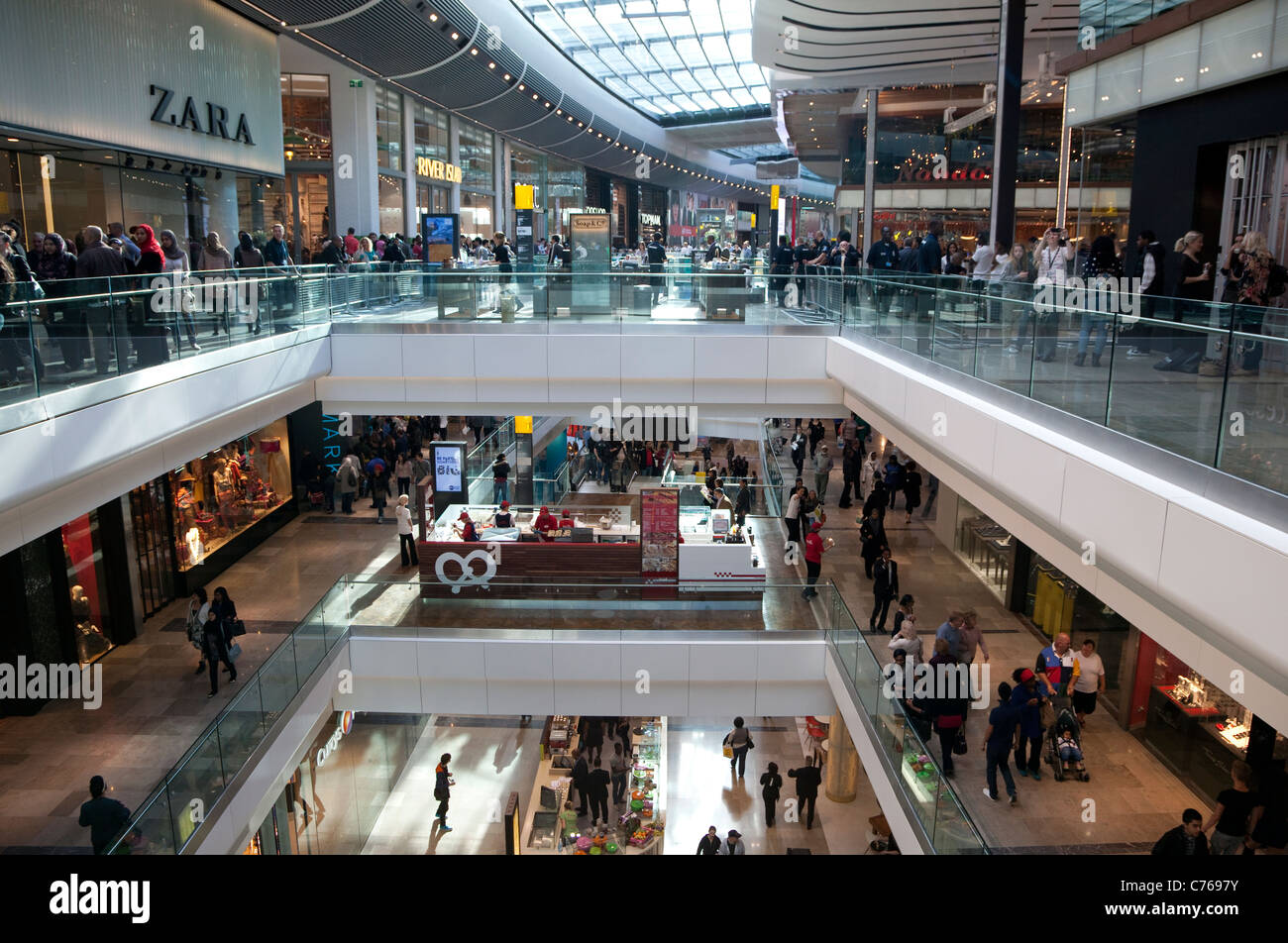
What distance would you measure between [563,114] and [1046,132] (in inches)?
684

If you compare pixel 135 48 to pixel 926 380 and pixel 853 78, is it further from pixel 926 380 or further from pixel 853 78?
pixel 853 78

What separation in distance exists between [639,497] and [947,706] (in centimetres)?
763

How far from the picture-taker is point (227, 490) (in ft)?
55.6

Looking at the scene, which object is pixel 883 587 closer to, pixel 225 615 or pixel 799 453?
pixel 225 615

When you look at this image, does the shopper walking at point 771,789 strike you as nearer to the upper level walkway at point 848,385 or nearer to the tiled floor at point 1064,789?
the tiled floor at point 1064,789

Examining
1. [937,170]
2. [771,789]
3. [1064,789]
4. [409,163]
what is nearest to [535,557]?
[771,789]

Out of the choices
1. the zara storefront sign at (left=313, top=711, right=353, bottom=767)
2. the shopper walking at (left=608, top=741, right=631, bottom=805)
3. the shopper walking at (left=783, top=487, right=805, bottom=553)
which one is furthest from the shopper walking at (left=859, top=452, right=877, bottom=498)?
the zara storefront sign at (left=313, top=711, right=353, bottom=767)

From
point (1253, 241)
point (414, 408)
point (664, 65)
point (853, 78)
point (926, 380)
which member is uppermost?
point (664, 65)

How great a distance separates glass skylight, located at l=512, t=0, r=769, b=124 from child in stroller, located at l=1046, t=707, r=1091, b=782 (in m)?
26.7

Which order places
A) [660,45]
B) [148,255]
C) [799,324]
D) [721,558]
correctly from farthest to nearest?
1. [660,45]
2. [799,324]
3. [721,558]
4. [148,255]

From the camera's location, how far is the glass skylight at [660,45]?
103 ft

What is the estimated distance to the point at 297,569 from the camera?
16.4 meters

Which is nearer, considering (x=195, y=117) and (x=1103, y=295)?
(x=1103, y=295)
